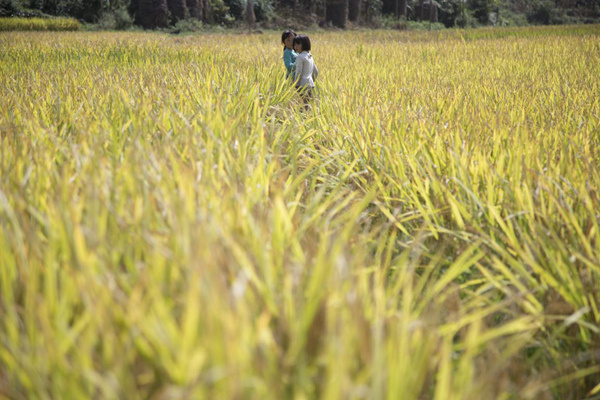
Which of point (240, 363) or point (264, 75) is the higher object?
point (264, 75)

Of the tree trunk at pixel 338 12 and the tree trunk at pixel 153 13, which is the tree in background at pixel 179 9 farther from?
the tree trunk at pixel 338 12

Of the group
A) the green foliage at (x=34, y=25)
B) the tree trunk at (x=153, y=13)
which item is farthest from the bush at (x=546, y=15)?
the green foliage at (x=34, y=25)

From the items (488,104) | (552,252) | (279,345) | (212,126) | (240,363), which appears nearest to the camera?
(240,363)

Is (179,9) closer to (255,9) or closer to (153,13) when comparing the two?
(153,13)

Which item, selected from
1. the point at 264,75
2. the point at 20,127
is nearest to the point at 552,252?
the point at 20,127

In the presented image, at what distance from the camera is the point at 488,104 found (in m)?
2.99

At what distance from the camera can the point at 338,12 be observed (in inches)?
937

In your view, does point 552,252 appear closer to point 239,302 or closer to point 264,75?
point 239,302

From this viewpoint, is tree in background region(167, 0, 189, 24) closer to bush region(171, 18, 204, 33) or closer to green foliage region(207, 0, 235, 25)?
bush region(171, 18, 204, 33)

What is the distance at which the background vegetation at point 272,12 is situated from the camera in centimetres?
1812

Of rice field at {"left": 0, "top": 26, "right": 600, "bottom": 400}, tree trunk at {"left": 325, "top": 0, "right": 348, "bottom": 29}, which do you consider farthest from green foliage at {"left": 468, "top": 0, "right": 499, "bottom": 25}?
rice field at {"left": 0, "top": 26, "right": 600, "bottom": 400}

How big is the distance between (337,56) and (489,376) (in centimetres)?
665

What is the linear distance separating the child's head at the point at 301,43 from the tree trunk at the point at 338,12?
20.6 m

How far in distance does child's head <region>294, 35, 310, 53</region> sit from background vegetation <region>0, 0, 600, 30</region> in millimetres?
14389
